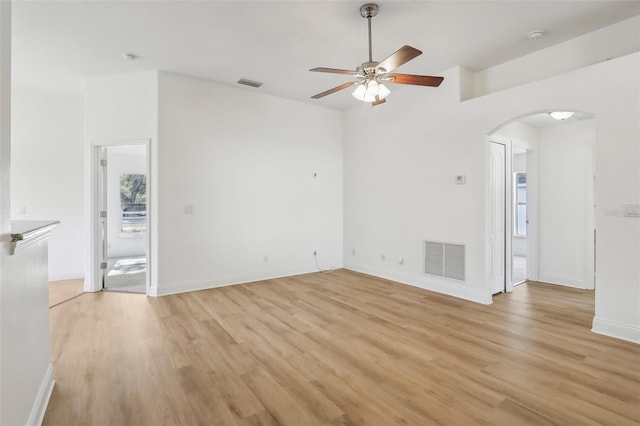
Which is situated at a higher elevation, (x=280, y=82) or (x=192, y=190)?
(x=280, y=82)

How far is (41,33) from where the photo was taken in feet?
11.3

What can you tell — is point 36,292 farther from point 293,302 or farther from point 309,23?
point 309,23

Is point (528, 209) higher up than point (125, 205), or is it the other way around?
point (125, 205)

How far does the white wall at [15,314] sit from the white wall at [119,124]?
8.67 ft

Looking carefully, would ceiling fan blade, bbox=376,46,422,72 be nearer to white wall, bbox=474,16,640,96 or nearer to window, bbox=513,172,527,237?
white wall, bbox=474,16,640,96

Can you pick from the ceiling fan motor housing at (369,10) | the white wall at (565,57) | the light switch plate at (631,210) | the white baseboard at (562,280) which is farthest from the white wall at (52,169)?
the white baseboard at (562,280)

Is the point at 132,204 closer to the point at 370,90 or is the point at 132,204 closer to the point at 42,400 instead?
the point at 42,400

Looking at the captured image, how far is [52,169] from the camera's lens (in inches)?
214

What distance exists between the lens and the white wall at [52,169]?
206 inches

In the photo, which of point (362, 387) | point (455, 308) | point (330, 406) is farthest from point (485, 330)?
point (330, 406)

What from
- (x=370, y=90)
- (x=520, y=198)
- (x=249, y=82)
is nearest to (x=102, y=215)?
(x=249, y=82)

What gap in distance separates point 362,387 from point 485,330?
5.85 ft

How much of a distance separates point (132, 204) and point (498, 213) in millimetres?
8142

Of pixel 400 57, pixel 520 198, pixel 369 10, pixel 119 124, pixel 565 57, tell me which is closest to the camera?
pixel 400 57
